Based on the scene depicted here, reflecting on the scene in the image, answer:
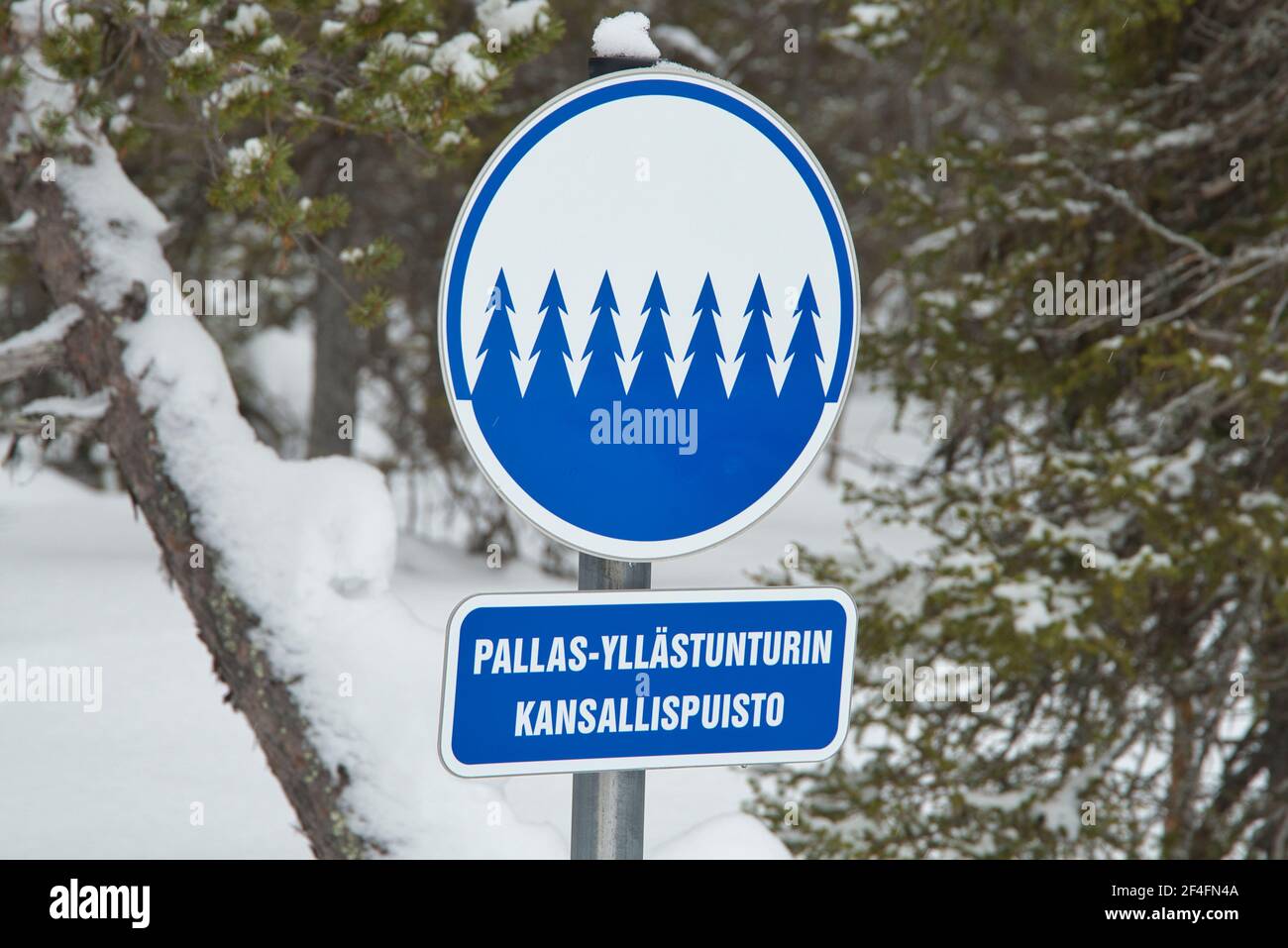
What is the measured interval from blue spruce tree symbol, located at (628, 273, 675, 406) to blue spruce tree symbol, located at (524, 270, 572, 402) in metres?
0.08

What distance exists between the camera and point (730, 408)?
1.55 metres

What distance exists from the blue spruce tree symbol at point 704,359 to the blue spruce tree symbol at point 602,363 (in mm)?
85

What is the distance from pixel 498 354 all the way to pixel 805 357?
1.22 feet

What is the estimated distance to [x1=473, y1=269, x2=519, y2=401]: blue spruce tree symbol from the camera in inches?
58.7

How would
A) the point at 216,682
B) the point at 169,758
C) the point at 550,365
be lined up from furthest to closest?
1. the point at 169,758
2. the point at 216,682
3. the point at 550,365

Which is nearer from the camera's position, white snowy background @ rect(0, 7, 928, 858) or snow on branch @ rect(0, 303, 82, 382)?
white snowy background @ rect(0, 7, 928, 858)

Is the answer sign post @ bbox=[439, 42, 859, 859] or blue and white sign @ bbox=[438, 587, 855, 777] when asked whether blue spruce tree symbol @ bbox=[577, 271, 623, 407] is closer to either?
sign post @ bbox=[439, 42, 859, 859]

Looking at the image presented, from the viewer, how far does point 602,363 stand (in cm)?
150

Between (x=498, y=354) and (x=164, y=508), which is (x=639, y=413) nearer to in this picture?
(x=498, y=354)

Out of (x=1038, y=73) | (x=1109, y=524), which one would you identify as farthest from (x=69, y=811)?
(x=1038, y=73)

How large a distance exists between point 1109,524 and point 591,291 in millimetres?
A: 4628

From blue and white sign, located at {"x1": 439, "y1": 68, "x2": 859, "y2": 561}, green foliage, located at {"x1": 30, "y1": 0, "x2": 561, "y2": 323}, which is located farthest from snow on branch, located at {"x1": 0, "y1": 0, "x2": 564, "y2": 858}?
blue and white sign, located at {"x1": 439, "y1": 68, "x2": 859, "y2": 561}

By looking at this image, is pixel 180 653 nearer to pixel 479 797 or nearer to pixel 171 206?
pixel 171 206

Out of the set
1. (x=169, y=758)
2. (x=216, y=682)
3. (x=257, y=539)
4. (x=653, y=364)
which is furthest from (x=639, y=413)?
(x=169, y=758)
